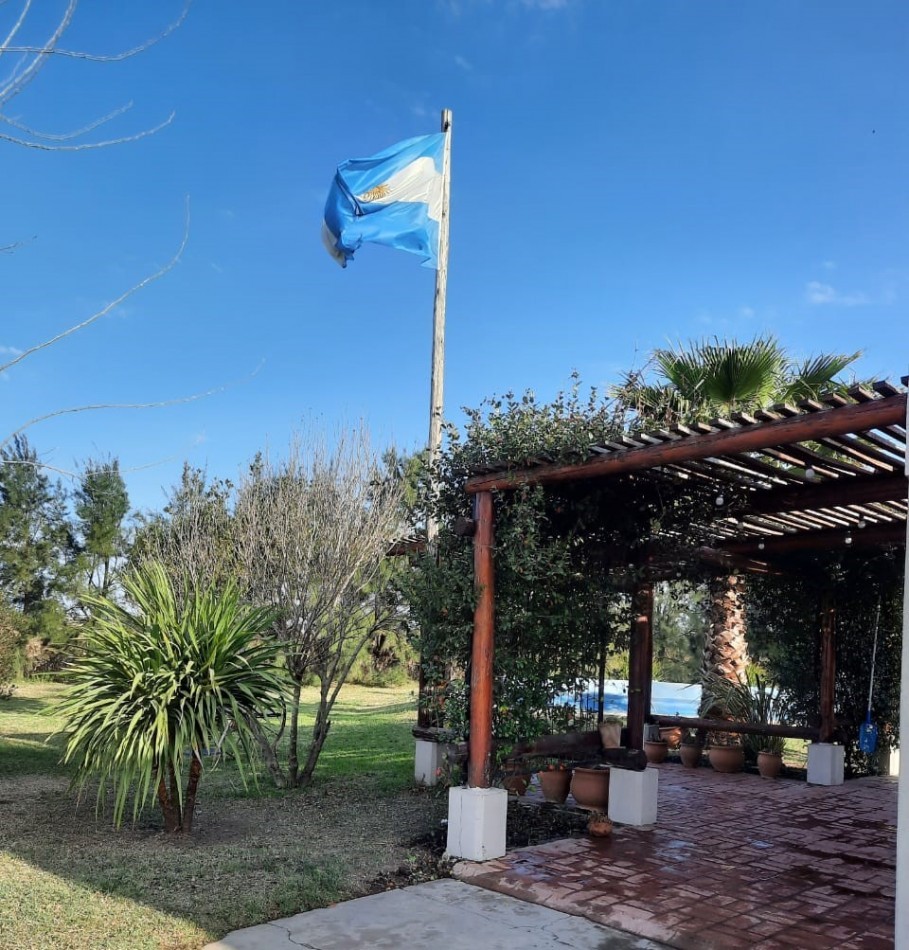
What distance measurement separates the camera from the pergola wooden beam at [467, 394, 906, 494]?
430cm

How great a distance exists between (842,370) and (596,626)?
4.55m

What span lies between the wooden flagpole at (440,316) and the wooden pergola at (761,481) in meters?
2.63

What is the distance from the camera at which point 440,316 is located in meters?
9.34

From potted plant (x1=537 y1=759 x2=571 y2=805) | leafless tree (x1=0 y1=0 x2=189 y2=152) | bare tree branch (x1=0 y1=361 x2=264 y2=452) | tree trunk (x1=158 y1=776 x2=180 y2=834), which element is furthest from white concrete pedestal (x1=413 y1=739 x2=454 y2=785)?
leafless tree (x1=0 y1=0 x2=189 y2=152)

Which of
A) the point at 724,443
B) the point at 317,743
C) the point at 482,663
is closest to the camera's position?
the point at 724,443

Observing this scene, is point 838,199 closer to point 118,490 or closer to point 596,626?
point 596,626

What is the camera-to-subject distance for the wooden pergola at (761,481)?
14.6 ft

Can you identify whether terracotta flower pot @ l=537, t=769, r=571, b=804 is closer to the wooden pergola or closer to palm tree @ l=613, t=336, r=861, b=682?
the wooden pergola

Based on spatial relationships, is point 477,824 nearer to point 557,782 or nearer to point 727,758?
point 557,782

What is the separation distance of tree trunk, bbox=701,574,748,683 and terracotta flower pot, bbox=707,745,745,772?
1.62 meters

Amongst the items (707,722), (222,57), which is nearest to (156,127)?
(222,57)

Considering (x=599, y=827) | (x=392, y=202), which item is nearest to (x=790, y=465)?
(x=599, y=827)

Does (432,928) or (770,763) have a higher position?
(432,928)

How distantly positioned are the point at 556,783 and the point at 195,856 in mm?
3277
